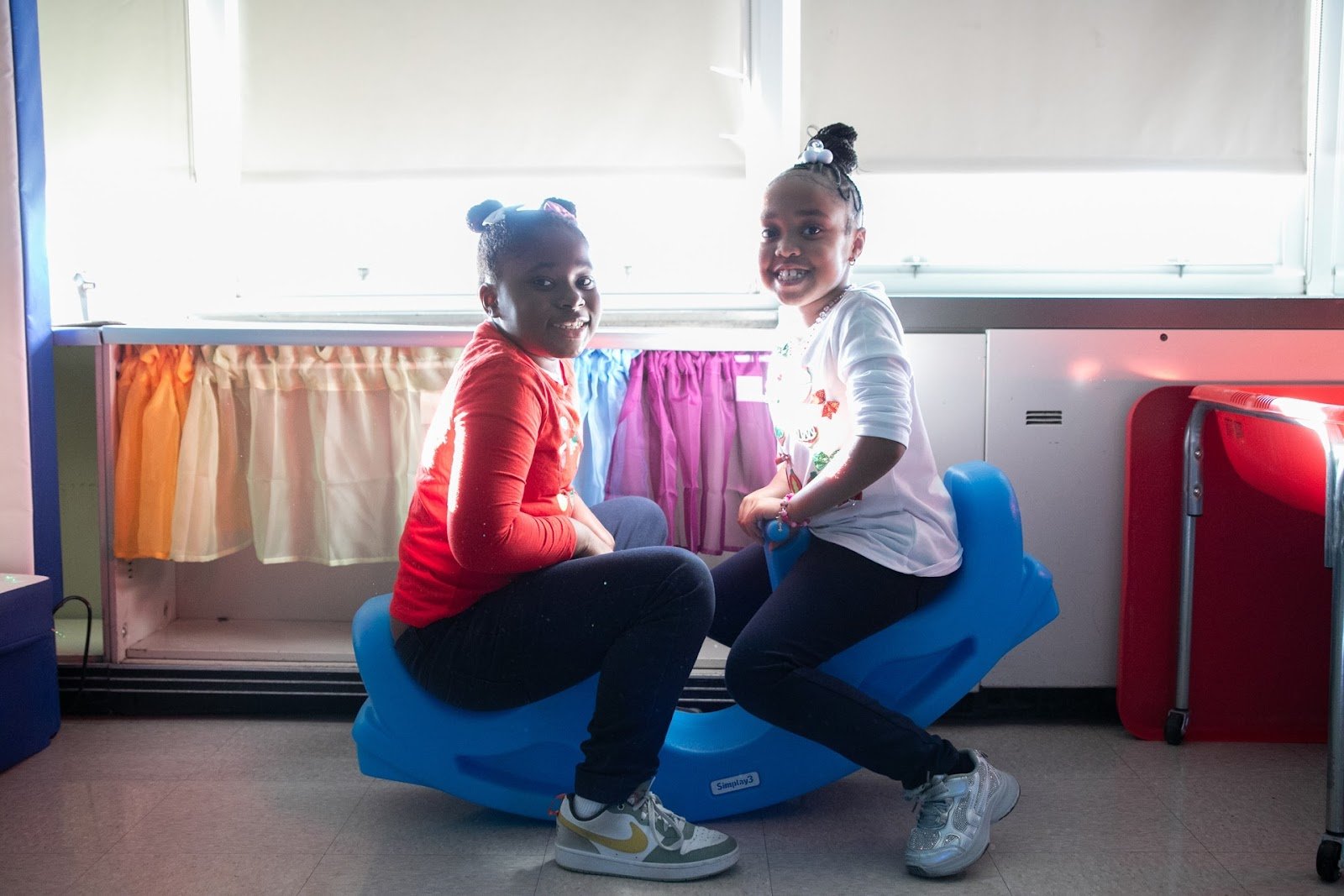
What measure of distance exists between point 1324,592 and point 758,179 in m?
1.43

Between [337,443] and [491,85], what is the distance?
0.90 m

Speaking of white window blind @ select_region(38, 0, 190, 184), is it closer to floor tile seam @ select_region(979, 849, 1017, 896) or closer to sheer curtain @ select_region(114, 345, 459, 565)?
sheer curtain @ select_region(114, 345, 459, 565)

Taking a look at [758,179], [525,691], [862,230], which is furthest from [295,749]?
[758,179]

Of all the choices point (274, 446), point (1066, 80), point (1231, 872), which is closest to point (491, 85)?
point (274, 446)

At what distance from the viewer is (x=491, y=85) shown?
2414mm

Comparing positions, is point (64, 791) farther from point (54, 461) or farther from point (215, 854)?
point (54, 461)

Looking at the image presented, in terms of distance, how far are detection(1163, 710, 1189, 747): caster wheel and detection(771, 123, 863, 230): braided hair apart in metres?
1.11

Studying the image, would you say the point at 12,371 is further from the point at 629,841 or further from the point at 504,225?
the point at 629,841

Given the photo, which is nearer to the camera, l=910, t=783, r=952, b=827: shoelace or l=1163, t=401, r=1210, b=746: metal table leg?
l=910, t=783, r=952, b=827: shoelace

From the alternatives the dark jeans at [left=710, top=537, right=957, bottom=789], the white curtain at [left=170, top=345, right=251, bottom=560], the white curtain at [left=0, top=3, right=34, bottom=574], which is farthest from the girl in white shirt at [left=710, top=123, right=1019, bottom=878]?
the white curtain at [left=0, top=3, right=34, bottom=574]

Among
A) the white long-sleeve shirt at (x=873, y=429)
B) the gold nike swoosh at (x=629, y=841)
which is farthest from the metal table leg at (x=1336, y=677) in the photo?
the gold nike swoosh at (x=629, y=841)

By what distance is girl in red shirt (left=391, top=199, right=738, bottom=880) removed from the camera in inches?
56.5

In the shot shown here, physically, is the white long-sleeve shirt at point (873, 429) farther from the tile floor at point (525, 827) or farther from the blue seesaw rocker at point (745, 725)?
the tile floor at point (525, 827)

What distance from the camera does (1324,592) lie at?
6.69 feet
